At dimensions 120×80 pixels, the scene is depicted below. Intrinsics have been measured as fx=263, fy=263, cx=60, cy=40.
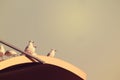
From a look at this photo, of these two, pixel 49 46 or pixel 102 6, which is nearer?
pixel 49 46

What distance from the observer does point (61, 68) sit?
864mm

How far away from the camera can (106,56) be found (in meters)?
1.66

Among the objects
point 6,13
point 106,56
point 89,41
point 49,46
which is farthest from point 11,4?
point 106,56

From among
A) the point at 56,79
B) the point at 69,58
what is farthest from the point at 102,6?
the point at 56,79

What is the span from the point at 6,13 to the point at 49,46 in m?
0.31

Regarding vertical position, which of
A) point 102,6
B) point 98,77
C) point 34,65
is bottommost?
point 34,65

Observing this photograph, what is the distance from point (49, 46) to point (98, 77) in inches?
14.3

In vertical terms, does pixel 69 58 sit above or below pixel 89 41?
below

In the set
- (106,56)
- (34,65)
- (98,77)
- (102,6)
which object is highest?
(102,6)

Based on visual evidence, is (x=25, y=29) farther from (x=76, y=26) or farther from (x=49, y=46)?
(x=76, y=26)

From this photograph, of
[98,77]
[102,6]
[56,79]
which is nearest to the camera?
[56,79]

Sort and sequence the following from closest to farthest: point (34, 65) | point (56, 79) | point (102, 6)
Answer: point (34, 65)
point (56, 79)
point (102, 6)

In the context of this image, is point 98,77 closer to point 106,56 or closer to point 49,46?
point 106,56

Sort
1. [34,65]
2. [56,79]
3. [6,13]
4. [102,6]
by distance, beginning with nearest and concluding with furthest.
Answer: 1. [34,65]
2. [56,79]
3. [6,13]
4. [102,6]
